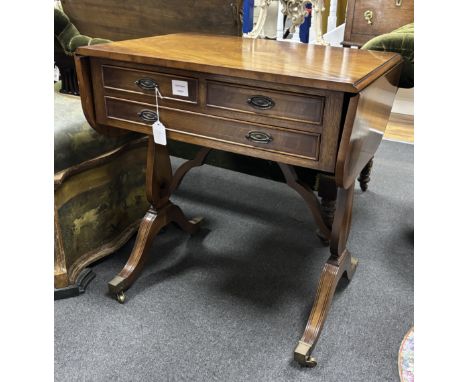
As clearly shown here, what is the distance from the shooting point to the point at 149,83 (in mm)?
1223

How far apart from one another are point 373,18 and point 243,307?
1700 millimetres

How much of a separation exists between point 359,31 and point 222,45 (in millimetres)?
1287

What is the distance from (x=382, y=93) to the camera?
3.91 ft

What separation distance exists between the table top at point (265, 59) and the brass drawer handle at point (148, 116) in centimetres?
14

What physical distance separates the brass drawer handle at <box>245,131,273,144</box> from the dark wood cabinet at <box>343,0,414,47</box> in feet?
4.74

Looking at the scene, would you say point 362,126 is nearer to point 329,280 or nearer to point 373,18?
point 329,280

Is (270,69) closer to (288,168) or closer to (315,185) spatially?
(288,168)

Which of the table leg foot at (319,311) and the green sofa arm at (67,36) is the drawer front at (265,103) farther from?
the green sofa arm at (67,36)

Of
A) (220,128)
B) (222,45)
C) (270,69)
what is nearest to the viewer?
(270,69)

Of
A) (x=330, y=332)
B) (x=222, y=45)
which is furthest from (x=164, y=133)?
(x=330, y=332)

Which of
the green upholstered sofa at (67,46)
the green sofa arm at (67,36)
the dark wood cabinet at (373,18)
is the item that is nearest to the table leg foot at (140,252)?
the green upholstered sofa at (67,46)

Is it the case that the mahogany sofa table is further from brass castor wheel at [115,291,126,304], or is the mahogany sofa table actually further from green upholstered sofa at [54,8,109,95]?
green upholstered sofa at [54,8,109,95]

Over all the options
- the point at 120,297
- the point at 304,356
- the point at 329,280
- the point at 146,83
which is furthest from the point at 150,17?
the point at 304,356

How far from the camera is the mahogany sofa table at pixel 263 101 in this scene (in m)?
1.02
